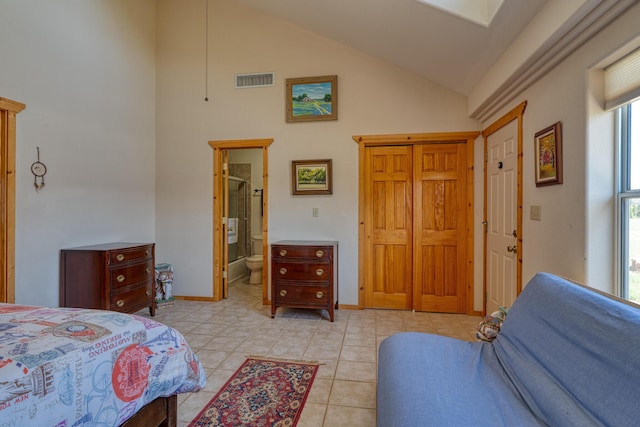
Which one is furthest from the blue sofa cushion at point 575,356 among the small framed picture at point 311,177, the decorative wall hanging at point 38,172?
the decorative wall hanging at point 38,172

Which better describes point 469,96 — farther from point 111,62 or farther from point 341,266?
point 111,62

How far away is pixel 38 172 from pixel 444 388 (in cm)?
334

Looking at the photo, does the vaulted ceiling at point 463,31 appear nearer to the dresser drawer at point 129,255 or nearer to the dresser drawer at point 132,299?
the dresser drawer at point 129,255

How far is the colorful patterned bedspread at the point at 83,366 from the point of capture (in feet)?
2.76

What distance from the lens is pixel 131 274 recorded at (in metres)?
2.94

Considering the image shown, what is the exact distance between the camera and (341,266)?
358cm

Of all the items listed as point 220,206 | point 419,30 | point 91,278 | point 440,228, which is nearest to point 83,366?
point 91,278

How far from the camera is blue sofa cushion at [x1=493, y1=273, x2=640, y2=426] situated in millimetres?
909

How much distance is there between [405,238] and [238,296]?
2.41 meters

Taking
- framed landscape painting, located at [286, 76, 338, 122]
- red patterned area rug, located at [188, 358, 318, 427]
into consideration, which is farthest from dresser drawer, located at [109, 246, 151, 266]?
framed landscape painting, located at [286, 76, 338, 122]

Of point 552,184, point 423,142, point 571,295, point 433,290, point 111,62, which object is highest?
point 111,62

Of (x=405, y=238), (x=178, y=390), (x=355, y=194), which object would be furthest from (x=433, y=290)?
(x=178, y=390)

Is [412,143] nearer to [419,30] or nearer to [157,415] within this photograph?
[419,30]

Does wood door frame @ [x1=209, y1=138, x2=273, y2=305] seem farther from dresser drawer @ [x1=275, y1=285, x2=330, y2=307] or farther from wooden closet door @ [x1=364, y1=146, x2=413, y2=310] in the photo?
wooden closet door @ [x1=364, y1=146, x2=413, y2=310]
